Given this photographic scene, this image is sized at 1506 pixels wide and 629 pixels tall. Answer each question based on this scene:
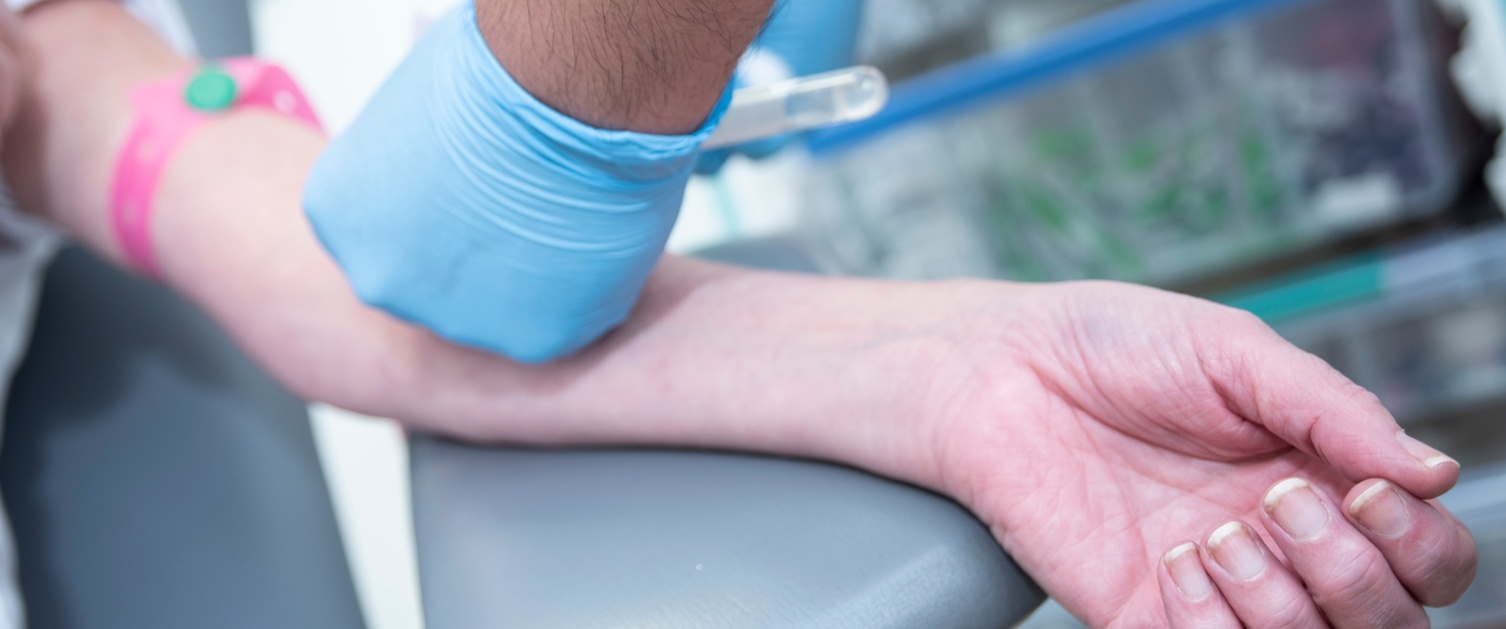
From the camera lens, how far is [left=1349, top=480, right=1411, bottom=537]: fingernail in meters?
0.33

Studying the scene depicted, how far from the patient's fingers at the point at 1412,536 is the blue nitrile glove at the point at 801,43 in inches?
19.6

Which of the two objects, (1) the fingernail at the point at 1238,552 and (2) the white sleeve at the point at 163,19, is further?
(2) the white sleeve at the point at 163,19

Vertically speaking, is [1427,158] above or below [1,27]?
below

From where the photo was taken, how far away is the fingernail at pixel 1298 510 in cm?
33

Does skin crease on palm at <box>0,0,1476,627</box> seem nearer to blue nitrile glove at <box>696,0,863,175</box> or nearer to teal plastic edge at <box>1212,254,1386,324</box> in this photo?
blue nitrile glove at <box>696,0,863,175</box>

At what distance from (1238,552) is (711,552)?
0.20m

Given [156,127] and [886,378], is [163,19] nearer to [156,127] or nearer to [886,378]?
[156,127]

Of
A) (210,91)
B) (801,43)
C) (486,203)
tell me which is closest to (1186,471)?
(486,203)

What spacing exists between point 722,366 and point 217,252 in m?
0.35

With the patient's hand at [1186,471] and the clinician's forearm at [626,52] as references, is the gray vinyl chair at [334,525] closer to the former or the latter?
the patient's hand at [1186,471]

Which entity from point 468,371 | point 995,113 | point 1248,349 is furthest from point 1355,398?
point 995,113

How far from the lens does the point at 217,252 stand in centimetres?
61

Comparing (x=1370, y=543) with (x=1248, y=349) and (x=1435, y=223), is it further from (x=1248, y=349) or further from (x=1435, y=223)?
(x=1435, y=223)

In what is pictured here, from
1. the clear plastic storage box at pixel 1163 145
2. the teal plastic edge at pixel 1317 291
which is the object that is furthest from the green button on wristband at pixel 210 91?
the teal plastic edge at pixel 1317 291
